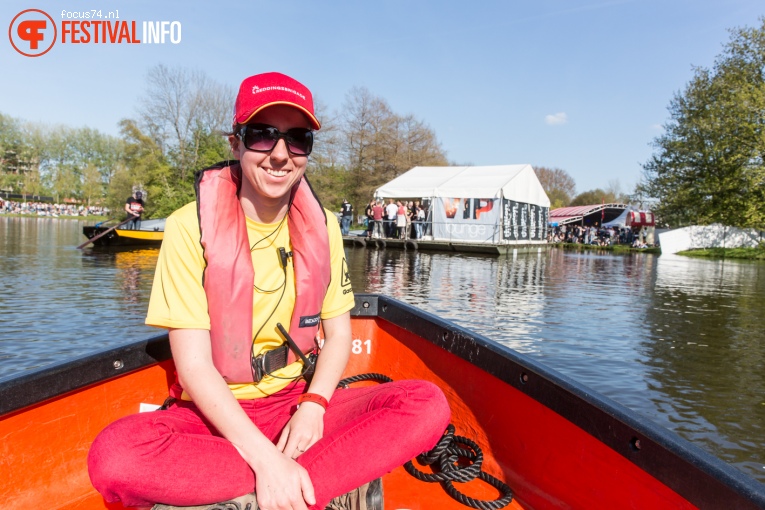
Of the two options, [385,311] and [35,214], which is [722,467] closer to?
[385,311]

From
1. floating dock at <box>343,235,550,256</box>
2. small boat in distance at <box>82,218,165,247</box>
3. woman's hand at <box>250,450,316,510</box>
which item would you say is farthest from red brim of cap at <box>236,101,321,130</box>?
floating dock at <box>343,235,550,256</box>

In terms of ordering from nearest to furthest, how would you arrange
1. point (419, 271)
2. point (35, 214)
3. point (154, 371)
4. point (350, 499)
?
1. point (350, 499)
2. point (154, 371)
3. point (419, 271)
4. point (35, 214)

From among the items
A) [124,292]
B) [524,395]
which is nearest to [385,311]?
[524,395]

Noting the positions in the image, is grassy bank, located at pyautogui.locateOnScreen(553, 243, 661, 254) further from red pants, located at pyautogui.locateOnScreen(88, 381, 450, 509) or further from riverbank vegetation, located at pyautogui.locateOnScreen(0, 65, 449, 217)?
red pants, located at pyautogui.locateOnScreen(88, 381, 450, 509)

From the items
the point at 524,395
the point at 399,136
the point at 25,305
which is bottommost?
the point at 25,305

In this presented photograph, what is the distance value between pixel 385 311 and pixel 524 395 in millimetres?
1242

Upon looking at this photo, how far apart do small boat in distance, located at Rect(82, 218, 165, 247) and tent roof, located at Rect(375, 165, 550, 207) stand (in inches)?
399

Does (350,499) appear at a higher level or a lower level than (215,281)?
lower

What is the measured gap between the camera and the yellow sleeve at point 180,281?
186 cm

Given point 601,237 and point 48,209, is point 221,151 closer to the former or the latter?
point 601,237

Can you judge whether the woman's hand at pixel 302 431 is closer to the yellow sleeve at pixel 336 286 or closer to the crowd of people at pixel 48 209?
the yellow sleeve at pixel 336 286

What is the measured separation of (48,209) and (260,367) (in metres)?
91.3

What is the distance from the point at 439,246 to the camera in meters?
25.0

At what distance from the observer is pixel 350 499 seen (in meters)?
1.95
